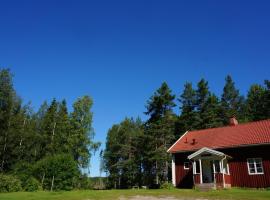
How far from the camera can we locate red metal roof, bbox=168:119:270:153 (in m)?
28.4

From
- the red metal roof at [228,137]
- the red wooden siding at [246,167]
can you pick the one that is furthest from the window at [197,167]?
the red wooden siding at [246,167]

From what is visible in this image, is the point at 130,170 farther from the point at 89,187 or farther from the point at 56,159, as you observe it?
the point at 56,159

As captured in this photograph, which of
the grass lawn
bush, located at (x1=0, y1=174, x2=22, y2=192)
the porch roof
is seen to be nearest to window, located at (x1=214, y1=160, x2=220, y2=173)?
the porch roof

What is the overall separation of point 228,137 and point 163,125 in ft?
50.2

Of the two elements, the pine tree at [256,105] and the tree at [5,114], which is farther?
the pine tree at [256,105]

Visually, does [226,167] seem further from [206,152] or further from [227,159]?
[206,152]

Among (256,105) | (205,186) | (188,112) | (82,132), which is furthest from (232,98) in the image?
(205,186)

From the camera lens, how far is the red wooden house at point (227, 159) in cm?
2711

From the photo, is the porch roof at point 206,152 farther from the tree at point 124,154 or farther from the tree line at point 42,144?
the tree at point 124,154

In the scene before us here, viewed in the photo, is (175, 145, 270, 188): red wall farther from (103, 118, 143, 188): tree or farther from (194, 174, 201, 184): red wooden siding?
(103, 118, 143, 188): tree

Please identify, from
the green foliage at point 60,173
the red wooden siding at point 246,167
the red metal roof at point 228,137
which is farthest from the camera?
the green foliage at point 60,173

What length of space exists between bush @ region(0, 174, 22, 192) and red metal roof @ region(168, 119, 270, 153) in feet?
52.8

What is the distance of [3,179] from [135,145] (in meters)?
30.6

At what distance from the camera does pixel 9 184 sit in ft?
100
